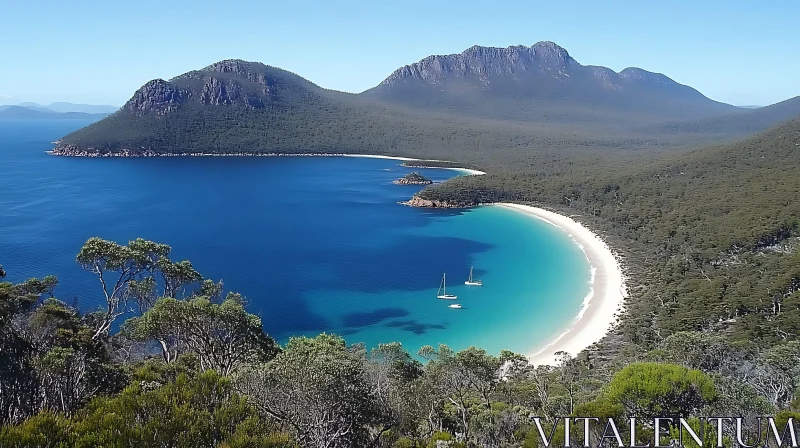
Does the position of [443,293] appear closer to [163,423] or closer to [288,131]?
[163,423]

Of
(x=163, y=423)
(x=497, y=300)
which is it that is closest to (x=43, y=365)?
(x=163, y=423)

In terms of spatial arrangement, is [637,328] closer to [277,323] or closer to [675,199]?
[277,323]

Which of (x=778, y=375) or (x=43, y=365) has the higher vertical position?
(x=43, y=365)

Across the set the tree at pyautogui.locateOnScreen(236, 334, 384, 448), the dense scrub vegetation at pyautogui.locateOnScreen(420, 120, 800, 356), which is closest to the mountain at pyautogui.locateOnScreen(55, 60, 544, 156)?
the dense scrub vegetation at pyautogui.locateOnScreen(420, 120, 800, 356)

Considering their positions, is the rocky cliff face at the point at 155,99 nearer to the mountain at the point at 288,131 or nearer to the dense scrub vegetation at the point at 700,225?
the mountain at the point at 288,131

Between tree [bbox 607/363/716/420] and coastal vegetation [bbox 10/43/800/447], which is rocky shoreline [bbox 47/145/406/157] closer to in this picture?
coastal vegetation [bbox 10/43/800/447]

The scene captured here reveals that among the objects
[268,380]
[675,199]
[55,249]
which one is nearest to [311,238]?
[55,249]
